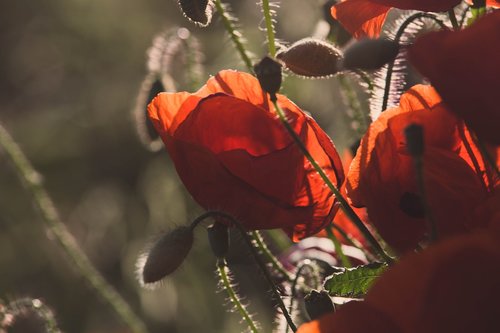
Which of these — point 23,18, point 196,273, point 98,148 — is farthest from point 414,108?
point 23,18

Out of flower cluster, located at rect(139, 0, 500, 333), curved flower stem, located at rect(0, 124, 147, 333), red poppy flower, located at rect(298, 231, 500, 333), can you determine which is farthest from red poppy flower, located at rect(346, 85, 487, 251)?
curved flower stem, located at rect(0, 124, 147, 333)

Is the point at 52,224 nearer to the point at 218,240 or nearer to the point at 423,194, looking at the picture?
the point at 218,240

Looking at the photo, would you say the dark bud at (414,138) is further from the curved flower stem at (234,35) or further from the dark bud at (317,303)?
the curved flower stem at (234,35)

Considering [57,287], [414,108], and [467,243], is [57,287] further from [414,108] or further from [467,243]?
[467,243]

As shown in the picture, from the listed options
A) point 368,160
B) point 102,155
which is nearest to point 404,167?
point 368,160

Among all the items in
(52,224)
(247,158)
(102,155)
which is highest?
(247,158)
